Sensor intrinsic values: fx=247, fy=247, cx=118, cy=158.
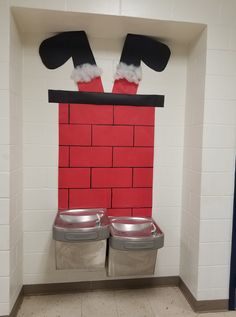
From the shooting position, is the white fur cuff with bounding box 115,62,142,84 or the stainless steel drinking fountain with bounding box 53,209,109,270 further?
the white fur cuff with bounding box 115,62,142,84

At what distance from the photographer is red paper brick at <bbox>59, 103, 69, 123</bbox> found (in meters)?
1.80

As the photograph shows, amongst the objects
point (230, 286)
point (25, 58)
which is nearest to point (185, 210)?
point (230, 286)

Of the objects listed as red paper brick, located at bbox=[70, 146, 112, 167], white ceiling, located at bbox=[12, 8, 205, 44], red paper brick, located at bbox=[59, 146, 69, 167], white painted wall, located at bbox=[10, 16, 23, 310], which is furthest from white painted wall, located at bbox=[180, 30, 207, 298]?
white painted wall, located at bbox=[10, 16, 23, 310]

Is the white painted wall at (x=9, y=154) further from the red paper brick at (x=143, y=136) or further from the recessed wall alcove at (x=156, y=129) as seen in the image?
the red paper brick at (x=143, y=136)

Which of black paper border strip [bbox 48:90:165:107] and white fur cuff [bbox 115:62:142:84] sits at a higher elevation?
white fur cuff [bbox 115:62:142:84]

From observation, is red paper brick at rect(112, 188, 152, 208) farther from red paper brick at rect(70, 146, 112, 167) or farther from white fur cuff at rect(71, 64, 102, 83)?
white fur cuff at rect(71, 64, 102, 83)

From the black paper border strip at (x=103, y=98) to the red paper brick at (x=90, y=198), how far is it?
0.66 m

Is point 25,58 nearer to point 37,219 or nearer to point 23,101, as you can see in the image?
point 23,101

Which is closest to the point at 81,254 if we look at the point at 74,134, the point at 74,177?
the point at 74,177

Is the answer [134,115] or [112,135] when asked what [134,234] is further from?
[134,115]

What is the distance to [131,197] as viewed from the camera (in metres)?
1.92

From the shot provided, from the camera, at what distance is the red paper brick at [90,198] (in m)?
1.86

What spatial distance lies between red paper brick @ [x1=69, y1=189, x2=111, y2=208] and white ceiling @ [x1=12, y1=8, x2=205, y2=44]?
114cm

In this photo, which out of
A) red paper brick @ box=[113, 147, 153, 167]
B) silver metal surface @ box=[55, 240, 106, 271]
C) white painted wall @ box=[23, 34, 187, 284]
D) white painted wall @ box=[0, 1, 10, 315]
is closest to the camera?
Answer: white painted wall @ box=[0, 1, 10, 315]
